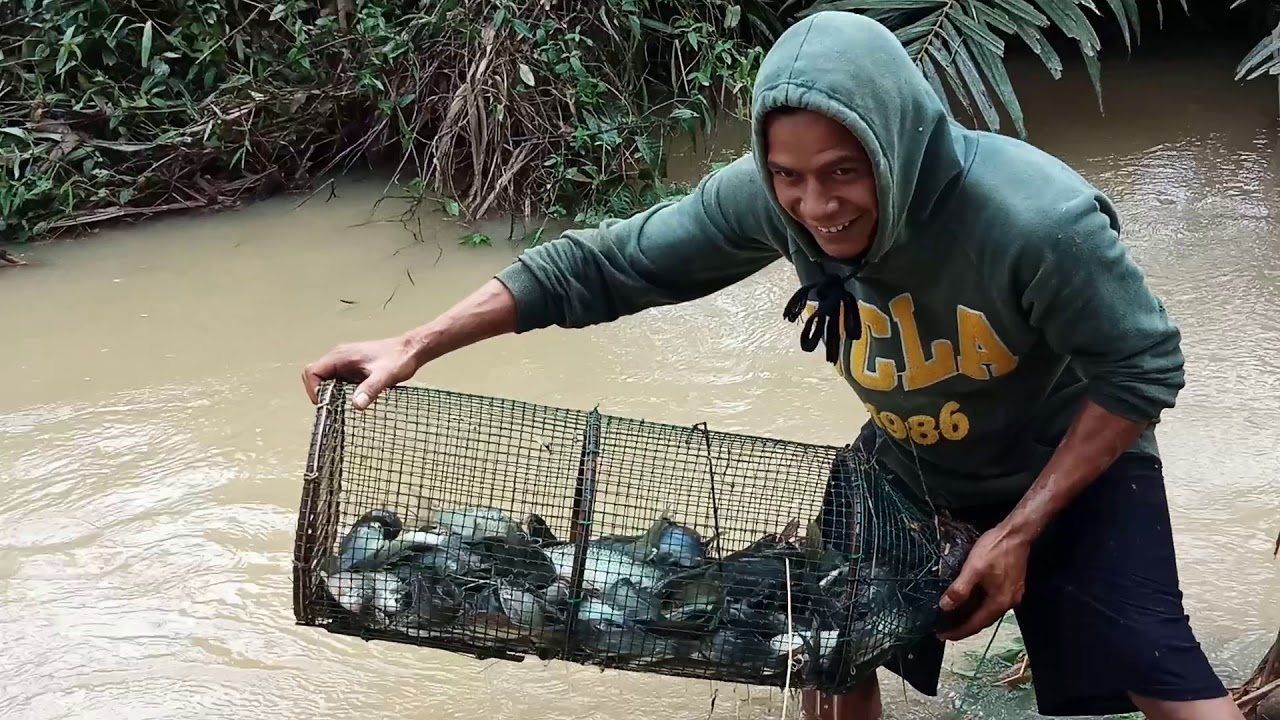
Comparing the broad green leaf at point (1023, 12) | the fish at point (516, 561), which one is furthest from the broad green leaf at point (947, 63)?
the fish at point (516, 561)

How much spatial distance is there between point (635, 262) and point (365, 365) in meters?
0.44

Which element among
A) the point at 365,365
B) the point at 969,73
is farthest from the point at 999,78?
the point at 365,365

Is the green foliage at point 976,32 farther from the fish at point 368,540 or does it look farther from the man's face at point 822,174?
the fish at point 368,540

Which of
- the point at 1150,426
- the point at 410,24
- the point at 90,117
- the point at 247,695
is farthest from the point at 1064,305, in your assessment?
the point at 90,117

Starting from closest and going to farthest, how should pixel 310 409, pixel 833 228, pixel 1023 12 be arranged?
pixel 833 228
pixel 310 409
pixel 1023 12

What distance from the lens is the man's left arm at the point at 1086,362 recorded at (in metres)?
1.45

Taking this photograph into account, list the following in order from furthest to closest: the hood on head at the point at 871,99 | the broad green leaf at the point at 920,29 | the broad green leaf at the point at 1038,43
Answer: the broad green leaf at the point at 1038,43 → the broad green leaf at the point at 920,29 → the hood on head at the point at 871,99

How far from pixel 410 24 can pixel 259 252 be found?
3.85ft

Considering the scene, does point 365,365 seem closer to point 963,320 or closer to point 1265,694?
point 963,320

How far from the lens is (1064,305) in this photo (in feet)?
4.83

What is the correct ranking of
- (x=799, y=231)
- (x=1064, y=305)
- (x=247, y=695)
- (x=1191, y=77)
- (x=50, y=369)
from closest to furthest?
1. (x=1064, y=305)
2. (x=799, y=231)
3. (x=247, y=695)
4. (x=50, y=369)
5. (x=1191, y=77)

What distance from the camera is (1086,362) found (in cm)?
153

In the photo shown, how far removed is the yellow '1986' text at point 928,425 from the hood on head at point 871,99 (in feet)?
1.04

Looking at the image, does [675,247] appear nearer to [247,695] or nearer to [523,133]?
[247,695]
